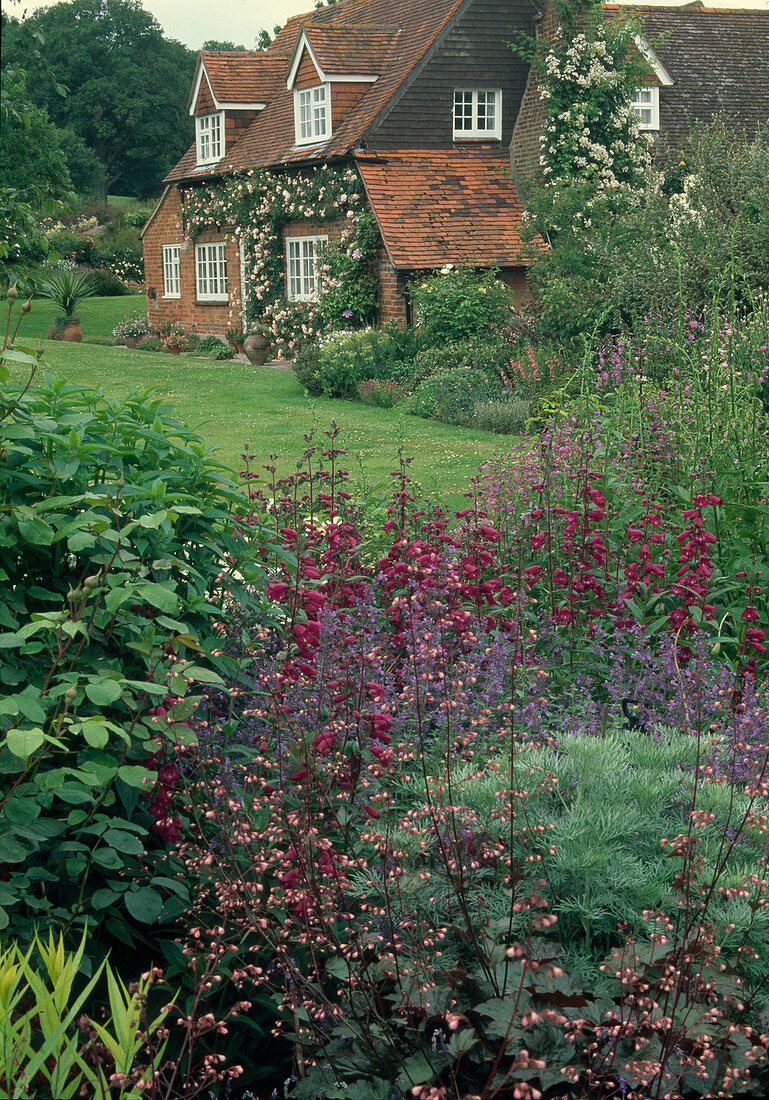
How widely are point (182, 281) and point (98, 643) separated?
86.3 feet

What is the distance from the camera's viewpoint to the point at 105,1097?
202cm

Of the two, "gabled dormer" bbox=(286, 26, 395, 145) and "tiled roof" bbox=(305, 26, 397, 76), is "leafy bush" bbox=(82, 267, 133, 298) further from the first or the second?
"tiled roof" bbox=(305, 26, 397, 76)

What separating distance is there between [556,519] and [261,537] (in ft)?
7.79

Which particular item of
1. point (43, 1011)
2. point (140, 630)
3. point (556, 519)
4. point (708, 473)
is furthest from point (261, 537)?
point (708, 473)

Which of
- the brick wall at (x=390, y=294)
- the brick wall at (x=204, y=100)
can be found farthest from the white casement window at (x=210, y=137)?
the brick wall at (x=390, y=294)

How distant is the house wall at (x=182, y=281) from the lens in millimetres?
25453

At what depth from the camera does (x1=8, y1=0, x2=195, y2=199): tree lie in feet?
202

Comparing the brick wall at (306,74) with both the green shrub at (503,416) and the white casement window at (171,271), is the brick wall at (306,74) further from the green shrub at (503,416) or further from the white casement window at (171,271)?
the green shrub at (503,416)

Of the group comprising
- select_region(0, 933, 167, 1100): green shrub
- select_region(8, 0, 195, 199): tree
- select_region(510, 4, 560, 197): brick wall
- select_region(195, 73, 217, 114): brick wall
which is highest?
select_region(8, 0, 195, 199): tree

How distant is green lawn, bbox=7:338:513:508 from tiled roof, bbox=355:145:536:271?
11.3 ft

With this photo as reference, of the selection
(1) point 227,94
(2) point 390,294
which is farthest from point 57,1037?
(1) point 227,94

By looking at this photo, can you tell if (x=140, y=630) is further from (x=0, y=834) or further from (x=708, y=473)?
(x=708, y=473)

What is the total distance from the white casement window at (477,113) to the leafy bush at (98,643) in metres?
19.7

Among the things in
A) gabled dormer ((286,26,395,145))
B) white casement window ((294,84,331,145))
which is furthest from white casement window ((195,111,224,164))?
white casement window ((294,84,331,145))
